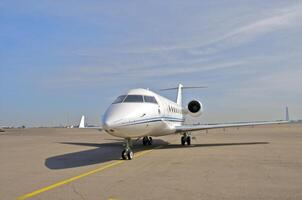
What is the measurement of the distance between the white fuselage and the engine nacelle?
6342 mm

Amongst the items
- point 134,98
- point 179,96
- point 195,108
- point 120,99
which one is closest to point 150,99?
point 134,98

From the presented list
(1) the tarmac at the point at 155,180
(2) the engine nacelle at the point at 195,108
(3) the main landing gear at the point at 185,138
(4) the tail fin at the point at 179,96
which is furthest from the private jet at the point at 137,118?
(4) the tail fin at the point at 179,96

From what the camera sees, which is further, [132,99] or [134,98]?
[134,98]

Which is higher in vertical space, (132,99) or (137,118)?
(132,99)

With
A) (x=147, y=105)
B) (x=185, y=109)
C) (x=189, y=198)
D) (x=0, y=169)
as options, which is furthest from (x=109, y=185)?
(x=185, y=109)

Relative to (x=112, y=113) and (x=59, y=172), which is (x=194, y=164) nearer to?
(x=112, y=113)

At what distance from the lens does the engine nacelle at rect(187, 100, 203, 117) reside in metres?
24.8

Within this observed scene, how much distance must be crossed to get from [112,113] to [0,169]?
408cm

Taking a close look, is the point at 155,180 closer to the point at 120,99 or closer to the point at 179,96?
the point at 120,99

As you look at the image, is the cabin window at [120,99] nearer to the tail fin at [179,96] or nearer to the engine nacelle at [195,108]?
the engine nacelle at [195,108]

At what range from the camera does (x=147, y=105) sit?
50.4ft

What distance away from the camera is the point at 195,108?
82.4ft

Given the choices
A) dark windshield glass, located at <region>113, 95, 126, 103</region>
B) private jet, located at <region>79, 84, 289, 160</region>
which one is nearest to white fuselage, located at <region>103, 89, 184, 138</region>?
private jet, located at <region>79, 84, 289, 160</region>

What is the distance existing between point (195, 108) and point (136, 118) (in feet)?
39.9
